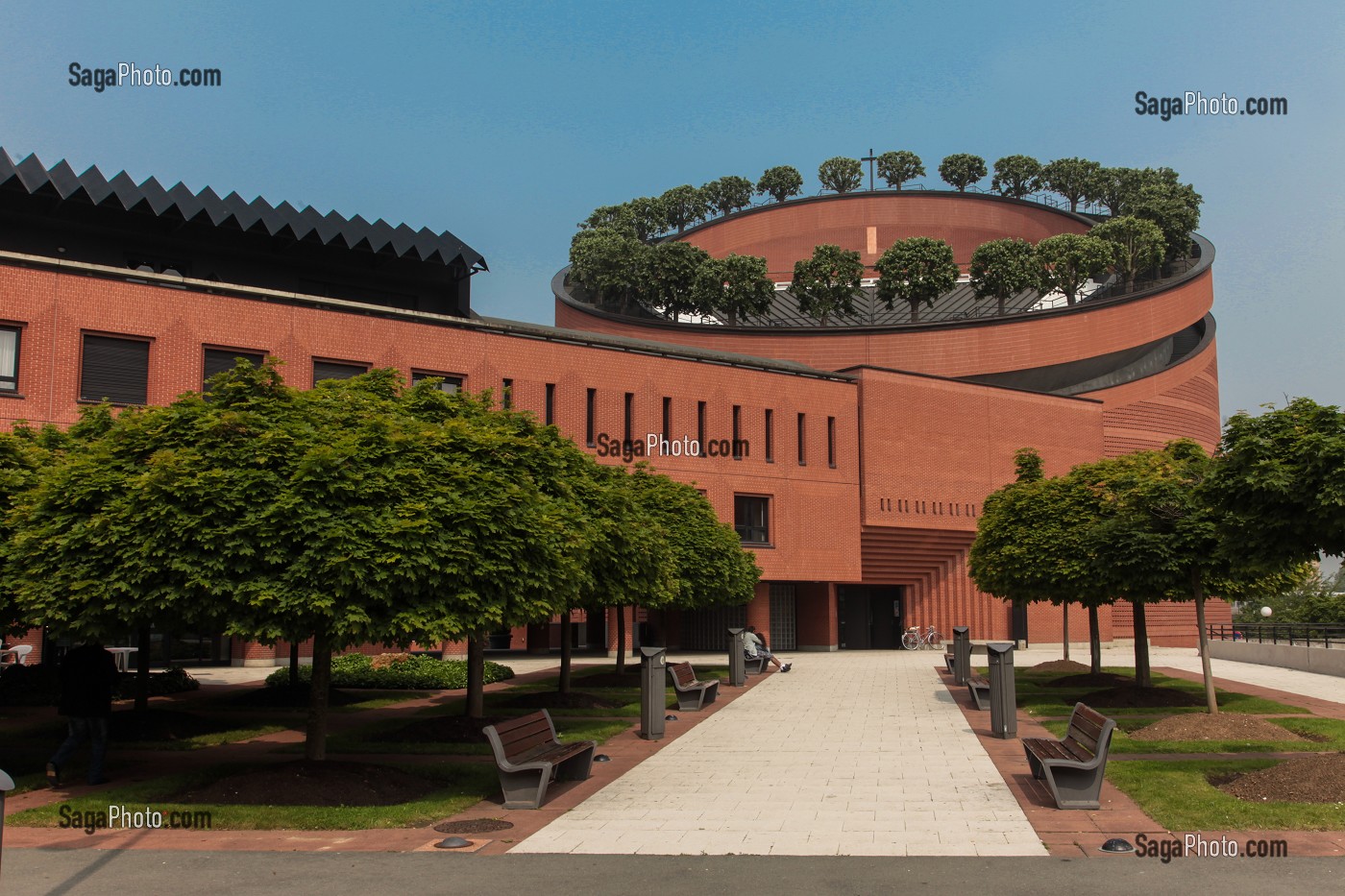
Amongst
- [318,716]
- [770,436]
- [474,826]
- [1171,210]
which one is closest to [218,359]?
[770,436]

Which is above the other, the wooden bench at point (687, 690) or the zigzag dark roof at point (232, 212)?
the zigzag dark roof at point (232, 212)

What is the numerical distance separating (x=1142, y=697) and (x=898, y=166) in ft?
219

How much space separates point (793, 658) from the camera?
1471 inches

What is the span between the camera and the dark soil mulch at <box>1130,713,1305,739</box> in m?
15.5

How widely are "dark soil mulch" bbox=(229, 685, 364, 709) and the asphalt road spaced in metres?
12.5

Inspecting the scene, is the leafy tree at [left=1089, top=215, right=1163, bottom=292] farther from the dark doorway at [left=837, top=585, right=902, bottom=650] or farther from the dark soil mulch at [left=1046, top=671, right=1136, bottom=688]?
the dark soil mulch at [left=1046, top=671, right=1136, bottom=688]

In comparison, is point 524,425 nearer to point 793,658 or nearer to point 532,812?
point 532,812

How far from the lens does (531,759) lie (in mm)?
12023

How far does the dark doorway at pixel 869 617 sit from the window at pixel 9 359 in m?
30.0

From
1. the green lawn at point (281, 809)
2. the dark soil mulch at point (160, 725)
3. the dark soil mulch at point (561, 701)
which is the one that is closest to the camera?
the green lawn at point (281, 809)

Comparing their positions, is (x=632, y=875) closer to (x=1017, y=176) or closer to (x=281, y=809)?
(x=281, y=809)

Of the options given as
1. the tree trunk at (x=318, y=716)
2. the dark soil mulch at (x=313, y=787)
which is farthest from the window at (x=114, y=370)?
the dark soil mulch at (x=313, y=787)

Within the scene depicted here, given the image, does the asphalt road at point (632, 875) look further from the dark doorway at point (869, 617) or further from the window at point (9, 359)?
the dark doorway at point (869, 617)

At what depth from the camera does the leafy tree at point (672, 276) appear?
6512 cm
